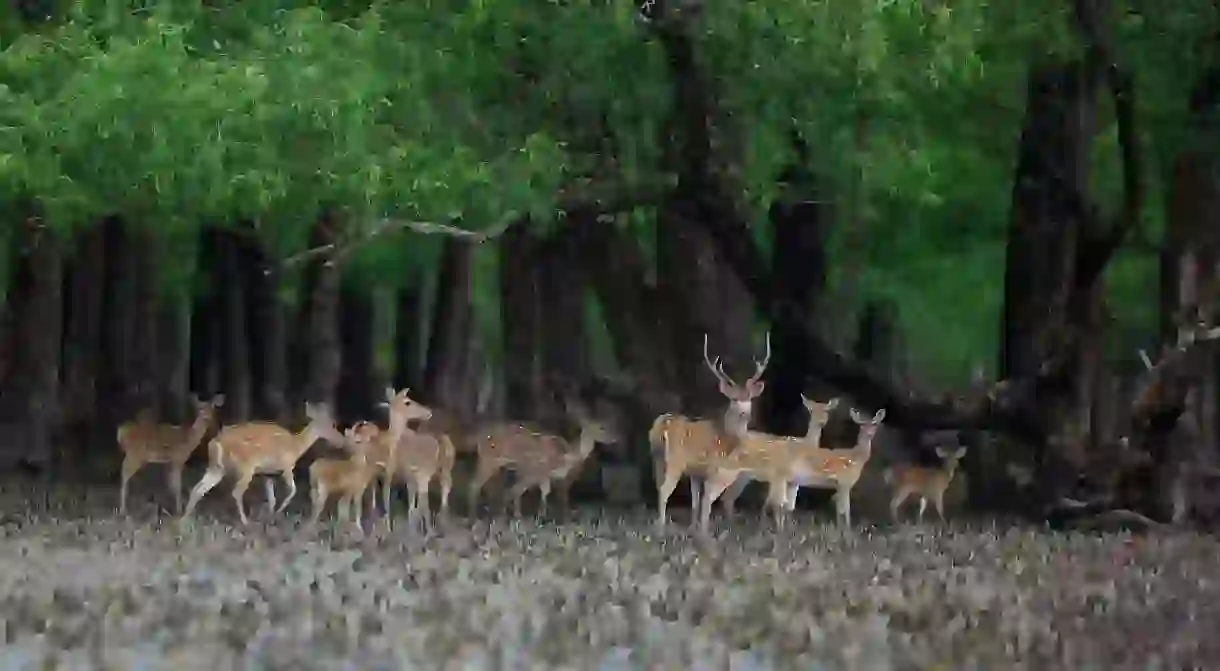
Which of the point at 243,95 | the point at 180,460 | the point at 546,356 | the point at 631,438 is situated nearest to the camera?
the point at 243,95

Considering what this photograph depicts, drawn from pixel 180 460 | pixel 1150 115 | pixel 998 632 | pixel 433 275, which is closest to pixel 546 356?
pixel 433 275

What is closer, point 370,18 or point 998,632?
point 998,632

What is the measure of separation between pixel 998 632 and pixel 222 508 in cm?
930

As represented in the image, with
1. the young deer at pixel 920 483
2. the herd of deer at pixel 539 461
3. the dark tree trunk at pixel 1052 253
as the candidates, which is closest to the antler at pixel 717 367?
the herd of deer at pixel 539 461

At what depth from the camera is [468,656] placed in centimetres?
880

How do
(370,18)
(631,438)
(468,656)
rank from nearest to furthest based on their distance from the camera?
1. (468,656)
2. (370,18)
3. (631,438)

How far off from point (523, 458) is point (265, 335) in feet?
29.4

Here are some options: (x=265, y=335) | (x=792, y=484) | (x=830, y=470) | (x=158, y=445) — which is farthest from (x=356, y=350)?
(x=830, y=470)

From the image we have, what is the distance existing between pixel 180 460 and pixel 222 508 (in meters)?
0.85

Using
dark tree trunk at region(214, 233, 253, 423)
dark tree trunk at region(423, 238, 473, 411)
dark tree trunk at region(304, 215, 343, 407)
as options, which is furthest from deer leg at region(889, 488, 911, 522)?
dark tree trunk at region(214, 233, 253, 423)

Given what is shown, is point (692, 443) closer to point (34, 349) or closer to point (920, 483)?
point (920, 483)

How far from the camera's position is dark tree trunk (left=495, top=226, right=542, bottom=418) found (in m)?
24.2

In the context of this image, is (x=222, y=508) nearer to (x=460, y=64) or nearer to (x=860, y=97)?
(x=460, y=64)

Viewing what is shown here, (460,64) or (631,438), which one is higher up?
(460,64)
